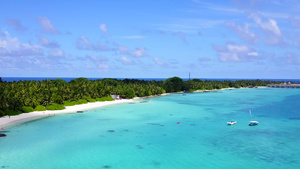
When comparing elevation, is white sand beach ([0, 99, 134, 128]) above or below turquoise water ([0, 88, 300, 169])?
above

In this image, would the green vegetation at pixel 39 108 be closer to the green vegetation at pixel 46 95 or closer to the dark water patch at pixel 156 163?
the green vegetation at pixel 46 95

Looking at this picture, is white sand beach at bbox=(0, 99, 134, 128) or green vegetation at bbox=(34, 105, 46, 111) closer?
white sand beach at bbox=(0, 99, 134, 128)

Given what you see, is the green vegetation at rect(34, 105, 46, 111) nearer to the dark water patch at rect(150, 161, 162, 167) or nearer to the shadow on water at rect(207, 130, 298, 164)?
the dark water patch at rect(150, 161, 162, 167)

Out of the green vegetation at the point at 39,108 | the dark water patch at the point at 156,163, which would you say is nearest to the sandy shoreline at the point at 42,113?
the green vegetation at the point at 39,108

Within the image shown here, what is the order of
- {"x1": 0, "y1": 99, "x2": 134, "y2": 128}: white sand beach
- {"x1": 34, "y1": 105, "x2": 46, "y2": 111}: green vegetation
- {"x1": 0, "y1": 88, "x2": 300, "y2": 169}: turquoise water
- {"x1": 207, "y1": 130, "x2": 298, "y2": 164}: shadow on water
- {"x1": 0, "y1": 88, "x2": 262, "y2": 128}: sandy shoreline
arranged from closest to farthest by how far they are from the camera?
{"x1": 0, "y1": 88, "x2": 300, "y2": 169}: turquoise water < {"x1": 207, "y1": 130, "x2": 298, "y2": 164}: shadow on water < {"x1": 0, "y1": 88, "x2": 262, "y2": 128}: sandy shoreline < {"x1": 0, "y1": 99, "x2": 134, "y2": 128}: white sand beach < {"x1": 34, "y1": 105, "x2": 46, "y2": 111}: green vegetation

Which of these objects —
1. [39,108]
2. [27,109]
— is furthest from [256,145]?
[27,109]

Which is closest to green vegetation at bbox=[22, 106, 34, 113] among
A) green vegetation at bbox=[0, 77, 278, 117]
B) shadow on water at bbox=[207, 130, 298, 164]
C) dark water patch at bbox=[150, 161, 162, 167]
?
green vegetation at bbox=[0, 77, 278, 117]

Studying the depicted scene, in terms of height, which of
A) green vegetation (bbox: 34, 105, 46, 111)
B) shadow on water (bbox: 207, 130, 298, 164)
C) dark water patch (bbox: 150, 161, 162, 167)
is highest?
green vegetation (bbox: 34, 105, 46, 111)

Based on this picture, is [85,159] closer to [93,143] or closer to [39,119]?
[93,143]

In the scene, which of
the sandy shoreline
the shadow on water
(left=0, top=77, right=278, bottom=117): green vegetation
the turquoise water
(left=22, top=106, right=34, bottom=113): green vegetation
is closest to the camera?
the turquoise water

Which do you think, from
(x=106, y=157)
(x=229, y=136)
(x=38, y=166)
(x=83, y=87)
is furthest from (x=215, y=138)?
(x=83, y=87)
